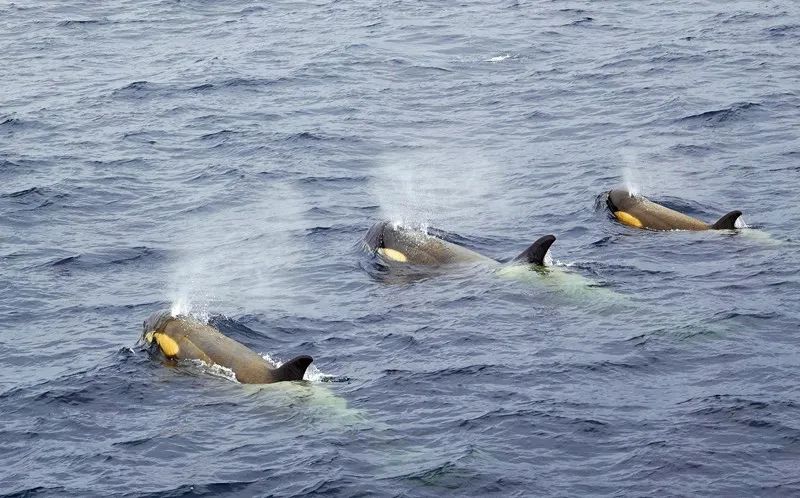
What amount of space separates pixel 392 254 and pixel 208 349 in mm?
6007

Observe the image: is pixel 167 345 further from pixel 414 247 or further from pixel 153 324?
pixel 414 247

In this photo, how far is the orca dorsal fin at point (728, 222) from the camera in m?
27.0

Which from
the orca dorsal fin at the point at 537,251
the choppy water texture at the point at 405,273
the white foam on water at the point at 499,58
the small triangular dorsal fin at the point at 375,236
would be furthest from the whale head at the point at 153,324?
the white foam on water at the point at 499,58

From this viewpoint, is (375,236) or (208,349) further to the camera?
(375,236)

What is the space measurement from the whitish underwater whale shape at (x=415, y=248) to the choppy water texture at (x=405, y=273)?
487 millimetres

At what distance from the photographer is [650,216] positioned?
93.6 ft

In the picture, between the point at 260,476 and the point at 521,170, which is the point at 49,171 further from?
the point at 260,476

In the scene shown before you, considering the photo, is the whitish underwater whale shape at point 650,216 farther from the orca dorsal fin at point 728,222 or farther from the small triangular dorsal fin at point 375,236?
the small triangular dorsal fin at point 375,236

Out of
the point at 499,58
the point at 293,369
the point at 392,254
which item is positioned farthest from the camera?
the point at 499,58

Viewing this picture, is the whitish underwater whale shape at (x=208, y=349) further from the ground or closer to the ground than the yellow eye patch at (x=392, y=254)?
further from the ground

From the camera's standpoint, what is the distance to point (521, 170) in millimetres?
A: 33625

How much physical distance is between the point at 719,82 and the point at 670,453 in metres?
23.1

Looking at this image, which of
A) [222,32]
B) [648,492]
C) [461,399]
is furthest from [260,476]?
[222,32]

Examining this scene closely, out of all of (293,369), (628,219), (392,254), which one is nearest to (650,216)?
(628,219)
